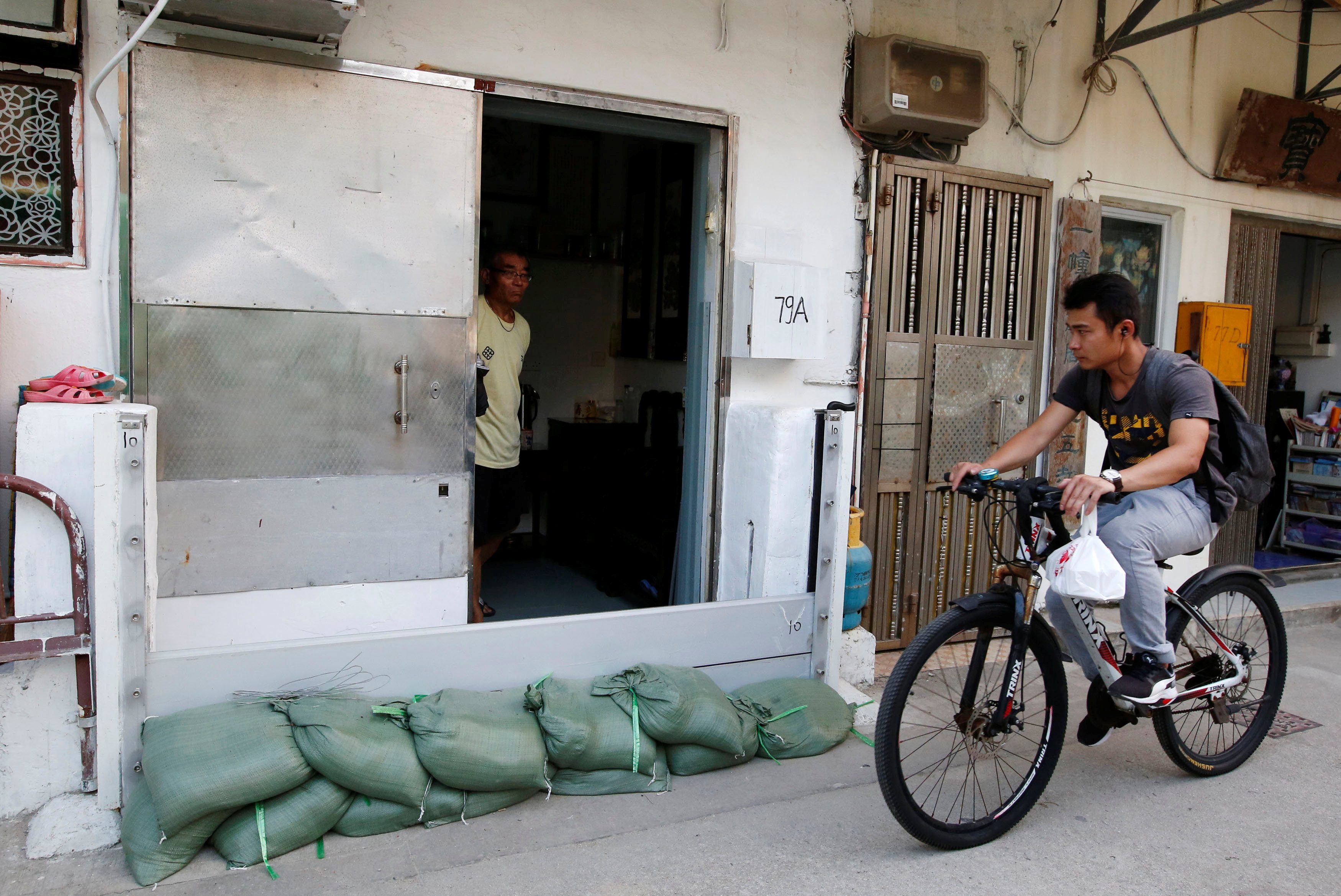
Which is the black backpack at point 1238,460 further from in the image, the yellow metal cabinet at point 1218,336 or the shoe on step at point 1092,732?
the yellow metal cabinet at point 1218,336

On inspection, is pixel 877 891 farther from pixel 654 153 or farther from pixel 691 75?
pixel 654 153

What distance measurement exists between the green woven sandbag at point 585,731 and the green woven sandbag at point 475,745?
64 mm

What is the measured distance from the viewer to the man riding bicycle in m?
3.25

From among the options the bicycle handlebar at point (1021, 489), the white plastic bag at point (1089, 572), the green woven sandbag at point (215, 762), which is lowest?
the green woven sandbag at point (215, 762)

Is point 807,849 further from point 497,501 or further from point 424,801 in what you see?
point 497,501

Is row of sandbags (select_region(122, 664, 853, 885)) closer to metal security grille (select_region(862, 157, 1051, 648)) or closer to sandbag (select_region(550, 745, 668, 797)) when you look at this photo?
sandbag (select_region(550, 745, 668, 797))

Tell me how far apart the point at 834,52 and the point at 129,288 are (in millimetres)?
3488

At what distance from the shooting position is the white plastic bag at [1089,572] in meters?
2.95

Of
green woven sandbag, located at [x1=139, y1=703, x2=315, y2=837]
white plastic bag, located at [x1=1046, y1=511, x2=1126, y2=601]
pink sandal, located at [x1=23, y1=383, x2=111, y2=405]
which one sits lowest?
green woven sandbag, located at [x1=139, y1=703, x2=315, y2=837]

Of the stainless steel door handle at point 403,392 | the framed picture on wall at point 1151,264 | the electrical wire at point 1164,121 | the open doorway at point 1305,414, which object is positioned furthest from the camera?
the open doorway at point 1305,414

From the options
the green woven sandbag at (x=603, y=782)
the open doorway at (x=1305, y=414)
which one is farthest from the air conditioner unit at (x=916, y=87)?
the open doorway at (x=1305, y=414)

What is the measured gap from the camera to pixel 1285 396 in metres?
8.14

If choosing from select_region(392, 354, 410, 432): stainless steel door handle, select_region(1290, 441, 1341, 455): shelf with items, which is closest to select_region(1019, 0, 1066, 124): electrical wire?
select_region(392, 354, 410, 432): stainless steel door handle

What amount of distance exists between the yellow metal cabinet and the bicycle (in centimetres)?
284
